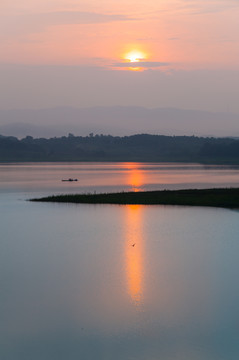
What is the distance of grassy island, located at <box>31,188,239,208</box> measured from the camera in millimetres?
56081

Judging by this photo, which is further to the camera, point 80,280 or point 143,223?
point 143,223

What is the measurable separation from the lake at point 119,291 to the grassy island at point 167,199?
13.6 metres

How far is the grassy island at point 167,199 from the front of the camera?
5608cm

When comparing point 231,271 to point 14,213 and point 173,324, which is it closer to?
point 173,324

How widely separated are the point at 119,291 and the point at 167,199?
3639 centimetres

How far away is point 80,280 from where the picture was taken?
24.5 meters

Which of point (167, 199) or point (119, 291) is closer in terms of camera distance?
point (119, 291)

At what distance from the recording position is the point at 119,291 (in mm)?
22312

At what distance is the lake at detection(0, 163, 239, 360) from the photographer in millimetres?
16578

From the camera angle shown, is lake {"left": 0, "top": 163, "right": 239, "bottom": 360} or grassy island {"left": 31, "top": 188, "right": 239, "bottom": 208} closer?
lake {"left": 0, "top": 163, "right": 239, "bottom": 360}

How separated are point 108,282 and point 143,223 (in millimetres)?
19852

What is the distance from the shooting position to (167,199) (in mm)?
58281

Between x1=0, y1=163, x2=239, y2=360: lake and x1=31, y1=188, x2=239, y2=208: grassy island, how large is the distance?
13.6 metres

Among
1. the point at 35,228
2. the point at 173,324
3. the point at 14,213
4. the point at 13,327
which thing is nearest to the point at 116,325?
the point at 173,324
